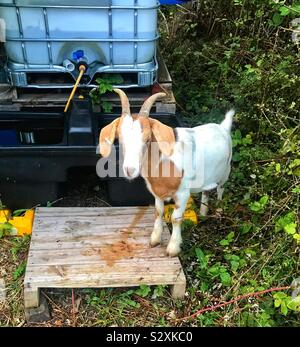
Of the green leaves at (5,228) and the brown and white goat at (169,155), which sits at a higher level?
the brown and white goat at (169,155)

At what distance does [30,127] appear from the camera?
309 cm

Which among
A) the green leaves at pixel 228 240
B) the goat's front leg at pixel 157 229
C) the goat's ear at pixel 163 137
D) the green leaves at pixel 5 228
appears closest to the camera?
the goat's ear at pixel 163 137

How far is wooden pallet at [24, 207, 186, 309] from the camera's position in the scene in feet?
7.44

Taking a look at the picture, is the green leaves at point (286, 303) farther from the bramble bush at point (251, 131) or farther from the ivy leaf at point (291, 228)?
the ivy leaf at point (291, 228)

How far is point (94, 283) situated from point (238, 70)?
7.10 ft

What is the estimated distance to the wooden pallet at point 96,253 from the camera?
2.27m

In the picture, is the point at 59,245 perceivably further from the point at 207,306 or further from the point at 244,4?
the point at 244,4

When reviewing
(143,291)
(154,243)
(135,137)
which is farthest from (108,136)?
(143,291)

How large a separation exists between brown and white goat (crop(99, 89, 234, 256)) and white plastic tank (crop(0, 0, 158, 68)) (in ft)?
2.59

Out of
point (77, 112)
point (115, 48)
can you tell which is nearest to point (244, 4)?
point (115, 48)

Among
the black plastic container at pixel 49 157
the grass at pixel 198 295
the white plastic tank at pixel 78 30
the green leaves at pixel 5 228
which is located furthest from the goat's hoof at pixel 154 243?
the white plastic tank at pixel 78 30

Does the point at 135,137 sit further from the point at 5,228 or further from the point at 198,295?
the point at 5,228

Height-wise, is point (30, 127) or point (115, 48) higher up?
point (115, 48)

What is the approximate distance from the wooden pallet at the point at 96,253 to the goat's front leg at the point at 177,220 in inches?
2.2
